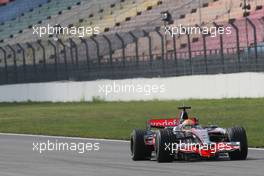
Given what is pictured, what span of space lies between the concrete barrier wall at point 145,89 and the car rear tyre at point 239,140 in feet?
59.8

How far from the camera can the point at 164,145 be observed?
→ 13633mm

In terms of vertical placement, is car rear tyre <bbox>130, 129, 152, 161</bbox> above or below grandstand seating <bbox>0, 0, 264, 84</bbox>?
below

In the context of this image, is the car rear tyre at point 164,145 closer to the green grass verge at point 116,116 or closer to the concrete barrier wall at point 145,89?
the green grass verge at point 116,116

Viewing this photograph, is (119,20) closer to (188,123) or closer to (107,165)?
(188,123)

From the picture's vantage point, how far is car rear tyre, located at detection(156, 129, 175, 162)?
13.6 metres

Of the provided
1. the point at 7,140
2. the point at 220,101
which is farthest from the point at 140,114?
the point at 7,140

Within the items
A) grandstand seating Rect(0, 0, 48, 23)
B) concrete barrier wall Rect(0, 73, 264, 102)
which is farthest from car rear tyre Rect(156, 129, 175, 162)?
grandstand seating Rect(0, 0, 48, 23)

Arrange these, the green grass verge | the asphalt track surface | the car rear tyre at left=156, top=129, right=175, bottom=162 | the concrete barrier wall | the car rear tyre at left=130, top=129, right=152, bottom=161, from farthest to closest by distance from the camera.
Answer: the concrete barrier wall → the green grass verge → the car rear tyre at left=130, top=129, right=152, bottom=161 → the car rear tyre at left=156, top=129, right=175, bottom=162 → the asphalt track surface

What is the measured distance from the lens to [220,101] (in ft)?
110

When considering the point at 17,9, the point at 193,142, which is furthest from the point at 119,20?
the point at 193,142

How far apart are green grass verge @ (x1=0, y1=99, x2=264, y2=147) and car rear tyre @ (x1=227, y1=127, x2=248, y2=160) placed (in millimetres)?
3594

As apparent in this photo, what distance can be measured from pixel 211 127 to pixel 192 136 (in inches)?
18.5

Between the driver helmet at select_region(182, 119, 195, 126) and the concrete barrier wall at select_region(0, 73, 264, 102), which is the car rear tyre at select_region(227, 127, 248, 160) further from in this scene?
the concrete barrier wall at select_region(0, 73, 264, 102)

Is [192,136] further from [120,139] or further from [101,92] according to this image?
[101,92]
